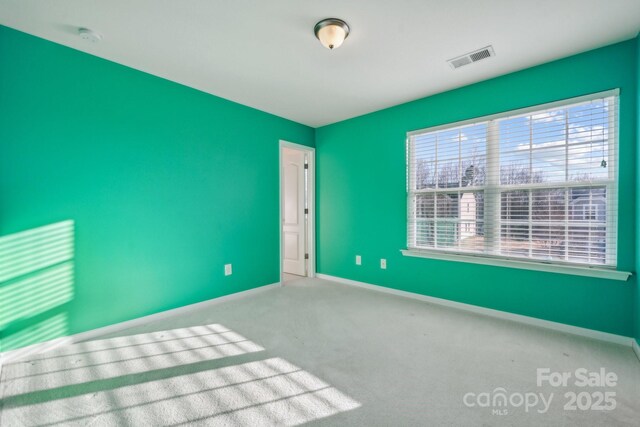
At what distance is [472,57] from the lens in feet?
8.18

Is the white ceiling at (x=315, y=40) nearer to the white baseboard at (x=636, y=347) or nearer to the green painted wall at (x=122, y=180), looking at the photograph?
the green painted wall at (x=122, y=180)

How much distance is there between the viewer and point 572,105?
2.49 m

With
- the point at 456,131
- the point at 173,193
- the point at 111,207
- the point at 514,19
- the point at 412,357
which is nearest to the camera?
the point at 514,19

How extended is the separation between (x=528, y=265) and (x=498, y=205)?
25.5 inches

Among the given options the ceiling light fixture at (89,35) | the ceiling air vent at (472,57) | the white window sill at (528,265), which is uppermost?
the ceiling air vent at (472,57)

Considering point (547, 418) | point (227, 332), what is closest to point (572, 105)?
point (547, 418)

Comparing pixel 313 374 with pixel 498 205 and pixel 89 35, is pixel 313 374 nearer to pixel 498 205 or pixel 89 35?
pixel 498 205

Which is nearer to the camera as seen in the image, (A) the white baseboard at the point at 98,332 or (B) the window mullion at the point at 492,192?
(A) the white baseboard at the point at 98,332

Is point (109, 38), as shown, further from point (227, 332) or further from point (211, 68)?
point (227, 332)

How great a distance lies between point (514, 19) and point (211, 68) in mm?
2554

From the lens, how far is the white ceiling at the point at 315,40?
187 centimetres

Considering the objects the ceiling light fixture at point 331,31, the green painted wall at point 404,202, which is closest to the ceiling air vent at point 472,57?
the green painted wall at point 404,202

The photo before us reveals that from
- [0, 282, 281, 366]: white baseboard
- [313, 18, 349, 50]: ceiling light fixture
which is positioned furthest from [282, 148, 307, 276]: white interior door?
[313, 18, 349, 50]: ceiling light fixture

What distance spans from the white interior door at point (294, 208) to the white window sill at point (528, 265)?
182 centimetres
